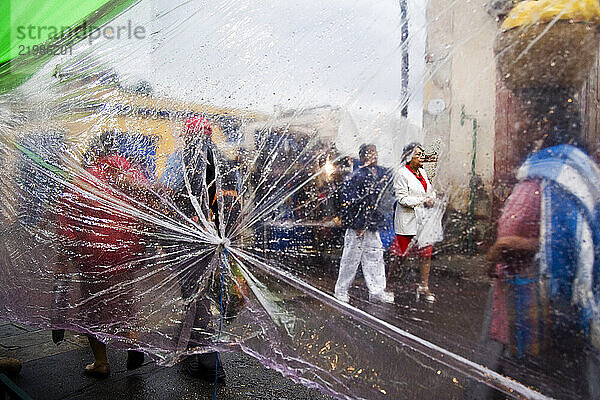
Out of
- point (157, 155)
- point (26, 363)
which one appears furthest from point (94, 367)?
point (157, 155)

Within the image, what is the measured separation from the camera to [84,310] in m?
2.25

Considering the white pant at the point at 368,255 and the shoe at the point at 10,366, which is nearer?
the white pant at the point at 368,255

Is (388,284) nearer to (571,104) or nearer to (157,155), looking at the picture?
(571,104)

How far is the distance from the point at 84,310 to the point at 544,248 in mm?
2052

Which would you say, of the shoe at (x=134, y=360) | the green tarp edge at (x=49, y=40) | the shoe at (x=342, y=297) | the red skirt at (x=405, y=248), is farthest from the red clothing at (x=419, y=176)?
the shoe at (x=134, y=360)

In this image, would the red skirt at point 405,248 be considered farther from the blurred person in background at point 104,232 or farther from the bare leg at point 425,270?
the blurred person in background at point 104,232

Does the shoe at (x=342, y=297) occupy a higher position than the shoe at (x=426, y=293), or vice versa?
the shoe at (x=426, y=293)

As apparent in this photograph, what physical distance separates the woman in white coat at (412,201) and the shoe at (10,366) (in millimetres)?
3180

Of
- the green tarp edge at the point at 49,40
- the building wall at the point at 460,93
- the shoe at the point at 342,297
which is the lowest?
the shoe at the point at 342,297

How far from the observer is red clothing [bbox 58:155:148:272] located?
6.72ft

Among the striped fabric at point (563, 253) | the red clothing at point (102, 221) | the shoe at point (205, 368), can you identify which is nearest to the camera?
the striped fabric at point (563, 253)

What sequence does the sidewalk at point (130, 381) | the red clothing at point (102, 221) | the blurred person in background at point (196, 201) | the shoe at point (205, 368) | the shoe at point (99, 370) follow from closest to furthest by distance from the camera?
the blurred person in background at point (196, 201) < the red clothing at point (102, 221) < the sidewalk at point (130, 381) < the shoe at point (205, 368) < the shoe at point (99, 370)

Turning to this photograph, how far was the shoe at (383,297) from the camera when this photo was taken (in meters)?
1.44

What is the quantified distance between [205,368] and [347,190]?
2.19 meters
